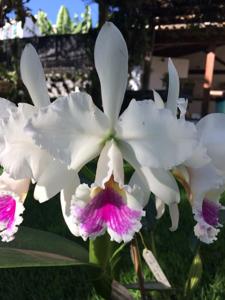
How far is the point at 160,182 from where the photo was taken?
661 mm

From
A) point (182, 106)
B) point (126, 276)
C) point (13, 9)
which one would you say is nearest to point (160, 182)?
point (182, 106)

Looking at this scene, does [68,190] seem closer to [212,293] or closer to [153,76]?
[212,293]

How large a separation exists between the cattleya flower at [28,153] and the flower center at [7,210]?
0.06 ft

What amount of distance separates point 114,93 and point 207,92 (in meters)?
8.20

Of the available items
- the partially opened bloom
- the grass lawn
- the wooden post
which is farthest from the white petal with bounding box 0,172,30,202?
the wooden post

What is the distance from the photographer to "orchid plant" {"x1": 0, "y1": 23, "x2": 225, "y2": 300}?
24.6 inches

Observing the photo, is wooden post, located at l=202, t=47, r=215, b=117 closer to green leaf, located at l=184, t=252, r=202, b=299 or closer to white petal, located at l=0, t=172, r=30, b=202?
green leaf, located at l=184, t=252, r=202, b=299

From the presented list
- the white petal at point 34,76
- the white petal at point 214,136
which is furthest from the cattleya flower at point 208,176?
the white petal at point 34,76

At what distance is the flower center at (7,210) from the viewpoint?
2.25 feet

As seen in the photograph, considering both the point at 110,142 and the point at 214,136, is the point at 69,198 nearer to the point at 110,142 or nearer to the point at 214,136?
the point at 110,142

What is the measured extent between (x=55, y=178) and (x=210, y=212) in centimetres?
23

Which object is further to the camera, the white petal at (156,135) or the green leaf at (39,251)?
the green leaf at (39,251)

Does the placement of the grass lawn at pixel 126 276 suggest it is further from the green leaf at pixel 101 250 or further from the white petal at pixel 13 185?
the white petal at pixel 13 185

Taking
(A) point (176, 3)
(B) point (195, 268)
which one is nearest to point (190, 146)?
(B) point (195, 268)
